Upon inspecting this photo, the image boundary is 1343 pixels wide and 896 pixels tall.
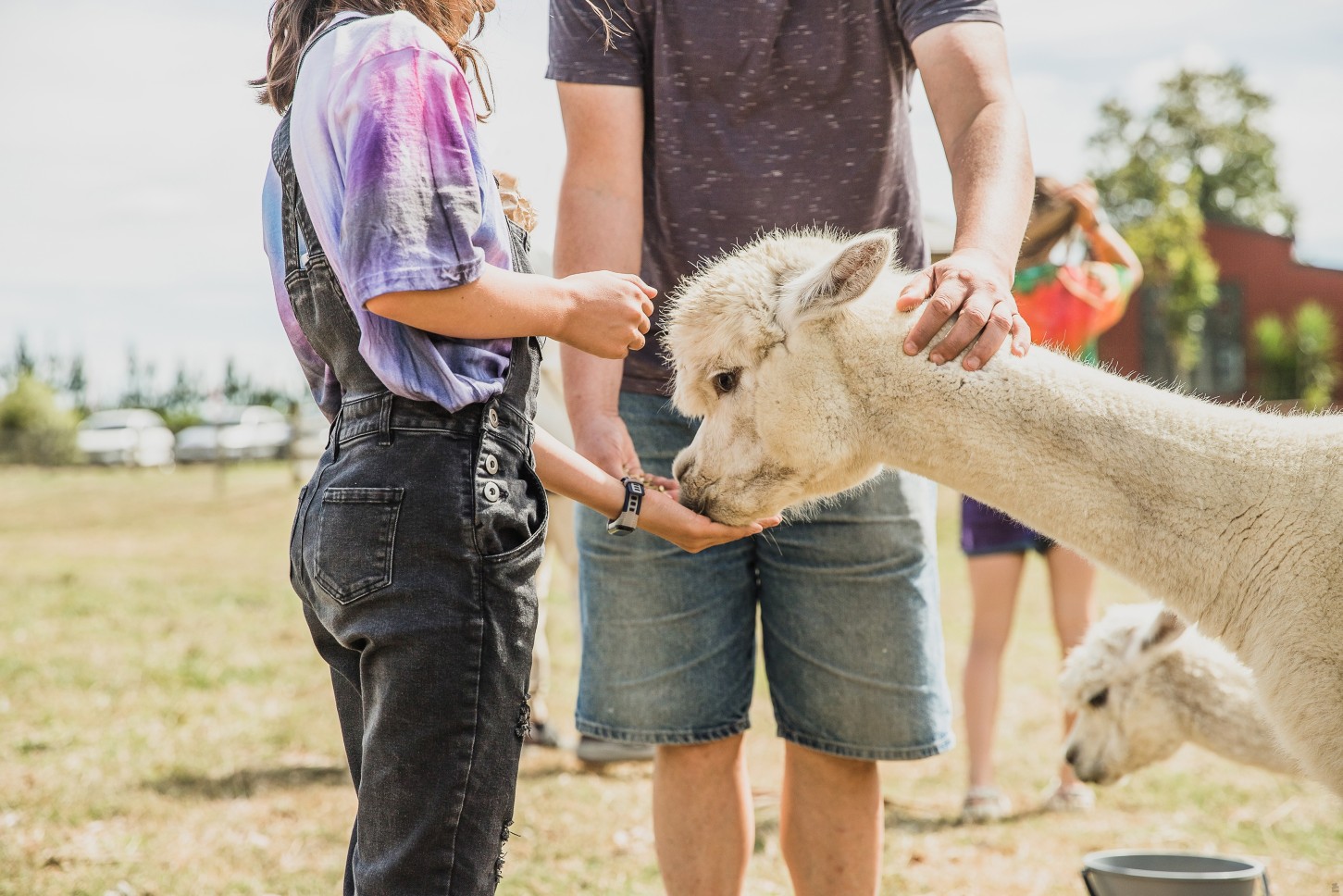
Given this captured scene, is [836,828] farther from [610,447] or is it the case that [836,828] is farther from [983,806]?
[983,806]

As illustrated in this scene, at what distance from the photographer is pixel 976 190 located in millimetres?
2332

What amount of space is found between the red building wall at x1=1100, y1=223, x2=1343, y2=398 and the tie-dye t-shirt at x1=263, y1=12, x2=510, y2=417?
34914 mm

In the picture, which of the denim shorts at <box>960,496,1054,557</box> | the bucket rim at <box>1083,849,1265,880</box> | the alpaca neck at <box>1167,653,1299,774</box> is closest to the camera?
the bucket rim at <box>1083,849,1265,880</box>

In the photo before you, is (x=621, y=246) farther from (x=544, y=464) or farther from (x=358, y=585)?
(x=358, y=585)

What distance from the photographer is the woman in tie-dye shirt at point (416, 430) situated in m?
1.70

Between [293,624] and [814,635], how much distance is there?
6.71 meters

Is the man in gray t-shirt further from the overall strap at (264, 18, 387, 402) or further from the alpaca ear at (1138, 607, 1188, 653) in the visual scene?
the alpaca ear at (1138, 607, 1188, 653)

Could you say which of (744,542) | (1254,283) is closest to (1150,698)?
(744,542)

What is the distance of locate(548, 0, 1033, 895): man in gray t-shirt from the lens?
2635mm

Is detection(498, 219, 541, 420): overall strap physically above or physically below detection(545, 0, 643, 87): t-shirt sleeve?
below

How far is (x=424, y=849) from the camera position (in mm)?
1786

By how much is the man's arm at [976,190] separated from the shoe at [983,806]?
119 inches

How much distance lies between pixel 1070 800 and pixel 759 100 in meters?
3.49

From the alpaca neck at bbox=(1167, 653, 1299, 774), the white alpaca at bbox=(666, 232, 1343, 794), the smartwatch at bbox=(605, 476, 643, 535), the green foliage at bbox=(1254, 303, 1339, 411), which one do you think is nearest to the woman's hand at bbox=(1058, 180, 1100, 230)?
the alpaca neck at bbox=(1167, 653, 1299, 774)
